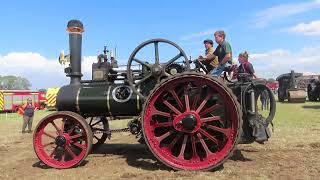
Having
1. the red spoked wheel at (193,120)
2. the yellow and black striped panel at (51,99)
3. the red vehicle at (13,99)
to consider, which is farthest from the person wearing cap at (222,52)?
the yellow and black striped panel at (51,99)

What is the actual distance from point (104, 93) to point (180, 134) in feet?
5.85

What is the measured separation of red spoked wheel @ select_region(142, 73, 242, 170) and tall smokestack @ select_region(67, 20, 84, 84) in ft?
6.49

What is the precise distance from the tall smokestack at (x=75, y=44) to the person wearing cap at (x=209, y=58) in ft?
7.88

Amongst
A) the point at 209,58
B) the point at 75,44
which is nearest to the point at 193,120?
the point at 209,58

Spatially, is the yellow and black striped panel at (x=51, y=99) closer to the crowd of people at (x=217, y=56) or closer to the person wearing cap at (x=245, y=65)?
the person wearing cap at (x=245, y=65)

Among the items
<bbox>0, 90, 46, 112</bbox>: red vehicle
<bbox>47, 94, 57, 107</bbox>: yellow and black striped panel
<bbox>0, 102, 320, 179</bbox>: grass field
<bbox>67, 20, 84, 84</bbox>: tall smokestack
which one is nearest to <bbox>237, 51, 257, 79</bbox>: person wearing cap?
<bbox>0, 102, 320, 179</bbox>: grass field

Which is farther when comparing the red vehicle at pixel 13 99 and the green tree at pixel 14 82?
the green tree at pixel 14 82

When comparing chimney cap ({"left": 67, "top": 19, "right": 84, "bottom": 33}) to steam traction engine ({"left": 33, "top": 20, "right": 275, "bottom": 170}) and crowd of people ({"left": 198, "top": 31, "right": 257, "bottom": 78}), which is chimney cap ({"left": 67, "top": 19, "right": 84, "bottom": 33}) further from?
crowd of people ({"left": 198, "top": 31, "right": 257, "bottom": 78})

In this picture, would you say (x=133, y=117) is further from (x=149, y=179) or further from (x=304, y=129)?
(x=304, y=129)

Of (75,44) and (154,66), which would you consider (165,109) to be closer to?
(154,66)

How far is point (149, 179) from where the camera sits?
6.51 metres

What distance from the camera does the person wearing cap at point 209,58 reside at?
798cm

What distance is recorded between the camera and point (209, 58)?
7969 mm

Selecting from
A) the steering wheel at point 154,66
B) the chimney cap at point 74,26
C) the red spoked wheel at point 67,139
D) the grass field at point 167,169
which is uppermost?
the chimney cap at point 74,26
